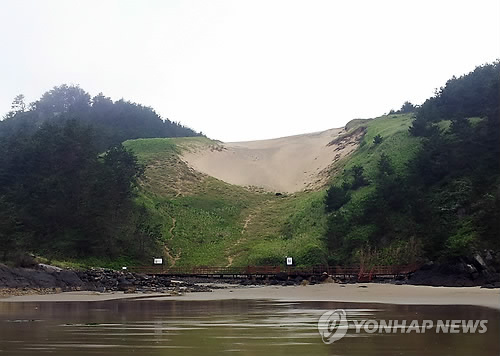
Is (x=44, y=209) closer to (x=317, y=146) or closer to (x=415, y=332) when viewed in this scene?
(x=415, y=332)

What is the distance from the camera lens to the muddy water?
11.0m

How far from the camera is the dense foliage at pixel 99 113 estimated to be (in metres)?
144

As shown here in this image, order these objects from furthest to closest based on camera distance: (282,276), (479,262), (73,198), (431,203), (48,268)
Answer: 1. (73,198)
2. (431,203)
3. (282,276)
4. (48,268)
5. (479,262)

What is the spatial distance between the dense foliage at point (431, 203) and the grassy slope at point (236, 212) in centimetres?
284

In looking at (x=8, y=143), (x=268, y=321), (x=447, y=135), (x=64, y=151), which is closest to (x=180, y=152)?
(x=8, y=143)

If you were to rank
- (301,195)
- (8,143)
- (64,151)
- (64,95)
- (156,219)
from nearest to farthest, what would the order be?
(64,151) < (156,219) < (8,143) < (301,195) < (64,95)

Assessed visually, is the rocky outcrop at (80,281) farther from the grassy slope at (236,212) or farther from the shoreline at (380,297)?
the grassy slope at (236,212)

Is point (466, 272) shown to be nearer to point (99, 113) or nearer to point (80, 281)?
point (80, 281)

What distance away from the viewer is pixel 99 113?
153 meters

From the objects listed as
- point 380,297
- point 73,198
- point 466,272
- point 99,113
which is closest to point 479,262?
point 466,272

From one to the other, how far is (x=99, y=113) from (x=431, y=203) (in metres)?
115

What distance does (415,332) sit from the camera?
13328mm

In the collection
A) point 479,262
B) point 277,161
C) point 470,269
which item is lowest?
point 470,269

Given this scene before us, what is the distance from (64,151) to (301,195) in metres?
39.6
